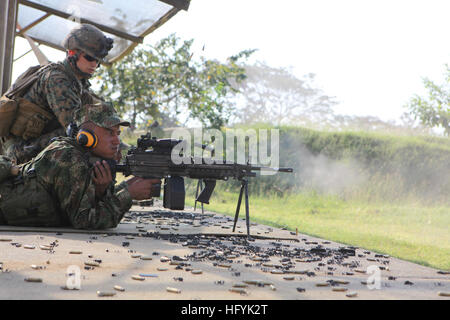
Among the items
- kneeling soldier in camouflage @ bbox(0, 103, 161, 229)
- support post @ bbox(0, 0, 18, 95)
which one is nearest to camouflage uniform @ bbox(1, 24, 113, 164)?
kneeling soldier in camouflage @ bbox(0, 103, 161, 229)

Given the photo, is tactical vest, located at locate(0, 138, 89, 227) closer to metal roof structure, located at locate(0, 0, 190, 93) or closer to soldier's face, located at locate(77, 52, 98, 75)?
soldier's face, located at locate(77, 52, 98, 75)

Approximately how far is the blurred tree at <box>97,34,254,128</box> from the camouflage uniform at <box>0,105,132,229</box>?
29.1 ft

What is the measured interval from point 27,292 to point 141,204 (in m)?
6.07

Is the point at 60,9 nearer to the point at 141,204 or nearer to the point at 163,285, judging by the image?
the point at 141,204

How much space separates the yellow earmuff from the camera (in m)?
4.53

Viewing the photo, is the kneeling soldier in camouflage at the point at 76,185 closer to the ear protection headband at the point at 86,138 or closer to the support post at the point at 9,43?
Answer: the ear protection headband at the point at 86,138

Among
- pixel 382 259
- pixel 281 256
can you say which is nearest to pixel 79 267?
pixel 281 256

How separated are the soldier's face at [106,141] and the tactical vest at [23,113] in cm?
104

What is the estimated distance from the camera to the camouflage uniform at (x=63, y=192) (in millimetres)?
4430

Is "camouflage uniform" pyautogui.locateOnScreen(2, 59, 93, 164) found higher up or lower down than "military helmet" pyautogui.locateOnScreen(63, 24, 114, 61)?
lower down

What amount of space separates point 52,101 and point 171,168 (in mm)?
1395

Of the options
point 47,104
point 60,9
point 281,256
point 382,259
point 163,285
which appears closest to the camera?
point 163,285

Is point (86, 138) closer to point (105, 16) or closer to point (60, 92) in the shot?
point (60, 92)

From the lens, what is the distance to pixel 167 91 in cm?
1347
